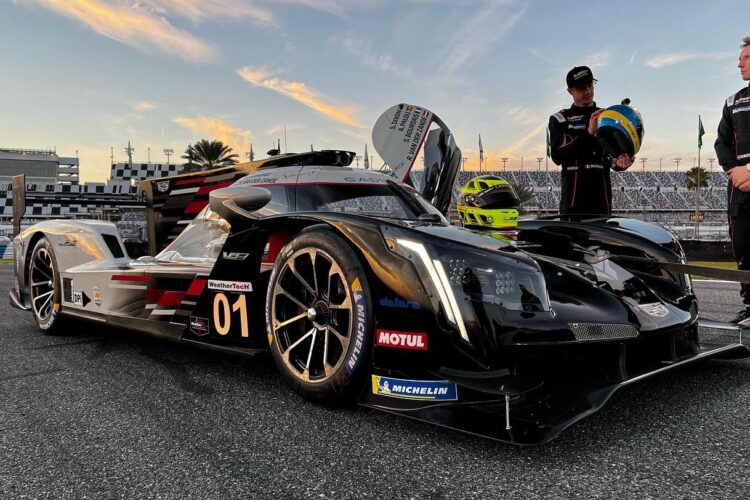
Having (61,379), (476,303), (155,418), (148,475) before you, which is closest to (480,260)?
(476,303)

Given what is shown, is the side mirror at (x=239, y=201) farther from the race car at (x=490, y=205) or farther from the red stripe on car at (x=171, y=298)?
the race car at (x=490, y=205)

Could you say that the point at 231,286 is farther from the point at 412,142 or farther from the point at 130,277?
the point at 412,142

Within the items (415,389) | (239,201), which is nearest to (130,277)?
(239,201)

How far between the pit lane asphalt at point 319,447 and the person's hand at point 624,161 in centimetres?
177

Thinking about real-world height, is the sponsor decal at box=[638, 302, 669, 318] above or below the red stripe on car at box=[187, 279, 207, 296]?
below

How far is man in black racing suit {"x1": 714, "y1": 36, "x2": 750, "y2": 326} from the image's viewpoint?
346 cm

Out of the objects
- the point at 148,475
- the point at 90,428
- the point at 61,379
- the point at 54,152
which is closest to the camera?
the point at 148,475

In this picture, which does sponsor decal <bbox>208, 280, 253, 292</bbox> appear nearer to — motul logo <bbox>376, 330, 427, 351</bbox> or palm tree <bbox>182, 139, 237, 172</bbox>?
motul logo <bbox>376, 330, 427, 351</bbox>

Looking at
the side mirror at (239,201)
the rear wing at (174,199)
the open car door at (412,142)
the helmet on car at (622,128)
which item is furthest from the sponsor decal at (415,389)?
the open car door at (412,142)

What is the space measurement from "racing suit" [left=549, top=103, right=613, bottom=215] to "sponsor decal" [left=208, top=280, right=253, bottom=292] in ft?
9.66

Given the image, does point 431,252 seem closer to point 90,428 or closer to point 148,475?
point 148,475

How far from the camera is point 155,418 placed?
1.91 metres

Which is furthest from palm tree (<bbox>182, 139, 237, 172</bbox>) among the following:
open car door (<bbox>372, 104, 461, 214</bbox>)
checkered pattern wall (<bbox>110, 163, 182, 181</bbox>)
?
open car door (<bbox>372, 104, 461, 214</bbox>)

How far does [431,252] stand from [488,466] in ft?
2.22
